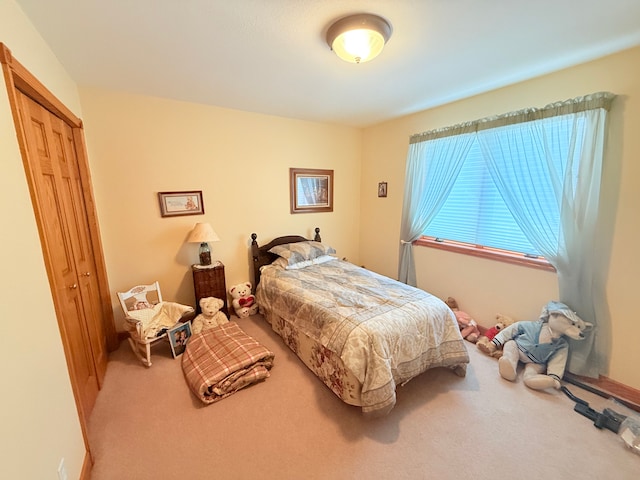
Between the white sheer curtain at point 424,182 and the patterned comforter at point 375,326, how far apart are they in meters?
0.93

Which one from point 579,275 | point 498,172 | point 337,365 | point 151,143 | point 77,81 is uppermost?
point 77,81

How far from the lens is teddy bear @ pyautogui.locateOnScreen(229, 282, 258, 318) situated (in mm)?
3139

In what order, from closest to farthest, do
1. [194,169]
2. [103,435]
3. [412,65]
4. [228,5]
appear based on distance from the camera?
[228,5] → [103,435] → [412,65] → [194,169]

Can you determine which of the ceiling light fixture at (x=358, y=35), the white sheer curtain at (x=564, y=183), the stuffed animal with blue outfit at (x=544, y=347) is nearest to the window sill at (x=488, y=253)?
the white sheer curtain at (x=564, y=183)

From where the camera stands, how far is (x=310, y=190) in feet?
12.1

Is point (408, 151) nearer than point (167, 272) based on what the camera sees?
No

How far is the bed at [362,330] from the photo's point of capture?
1707mm

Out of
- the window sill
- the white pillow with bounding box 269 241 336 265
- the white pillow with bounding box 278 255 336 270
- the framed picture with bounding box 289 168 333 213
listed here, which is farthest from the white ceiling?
the white pillow with bounding box 278 255 336 270

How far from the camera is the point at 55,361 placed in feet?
4.00

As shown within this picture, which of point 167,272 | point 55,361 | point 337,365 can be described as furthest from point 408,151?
point 55,361

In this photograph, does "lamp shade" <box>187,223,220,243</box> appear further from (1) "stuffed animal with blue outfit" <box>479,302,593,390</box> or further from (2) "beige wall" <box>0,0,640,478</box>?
(1) "stuffed animal with blue outfit" <box>479,302,593,390</box>

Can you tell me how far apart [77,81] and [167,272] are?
187 cm

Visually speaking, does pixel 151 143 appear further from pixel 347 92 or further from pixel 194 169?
pixel 347 92

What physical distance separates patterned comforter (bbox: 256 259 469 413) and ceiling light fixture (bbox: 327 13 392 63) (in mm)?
1769
